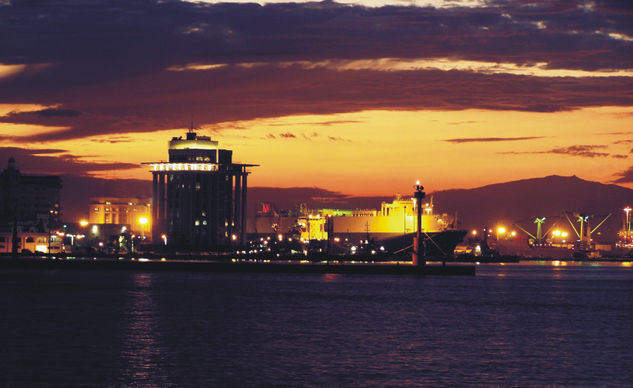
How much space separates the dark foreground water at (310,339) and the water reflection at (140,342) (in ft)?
0.22

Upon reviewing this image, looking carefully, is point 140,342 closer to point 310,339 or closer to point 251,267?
point 310,339

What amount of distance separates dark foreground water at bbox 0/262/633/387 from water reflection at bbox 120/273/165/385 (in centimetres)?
7

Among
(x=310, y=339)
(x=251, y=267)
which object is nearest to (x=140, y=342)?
(x=310, y=339)

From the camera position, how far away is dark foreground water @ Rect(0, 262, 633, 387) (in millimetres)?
40438

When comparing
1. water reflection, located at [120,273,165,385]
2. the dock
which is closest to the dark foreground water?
water reflection, located at [120,273,165,385]

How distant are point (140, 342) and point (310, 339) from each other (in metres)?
8.92

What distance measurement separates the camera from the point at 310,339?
53.7 metres

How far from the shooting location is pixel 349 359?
45.2m

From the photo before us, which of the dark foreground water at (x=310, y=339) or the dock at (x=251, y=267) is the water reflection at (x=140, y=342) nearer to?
the dark foreground water at (x=310, y=339)

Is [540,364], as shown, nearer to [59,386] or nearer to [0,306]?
[59,386]

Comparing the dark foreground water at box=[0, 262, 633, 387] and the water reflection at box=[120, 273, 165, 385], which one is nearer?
the water reflection at box=[120, 273, 165, 385]

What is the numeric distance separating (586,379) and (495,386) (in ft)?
15.0

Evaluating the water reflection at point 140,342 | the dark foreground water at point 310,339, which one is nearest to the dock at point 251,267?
the dark foreground water at point 310,339

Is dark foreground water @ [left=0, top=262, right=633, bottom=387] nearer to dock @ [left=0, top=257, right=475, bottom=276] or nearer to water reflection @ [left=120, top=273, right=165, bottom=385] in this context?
water reflection @ [left=120, top=273, right=165, bottom=385]
